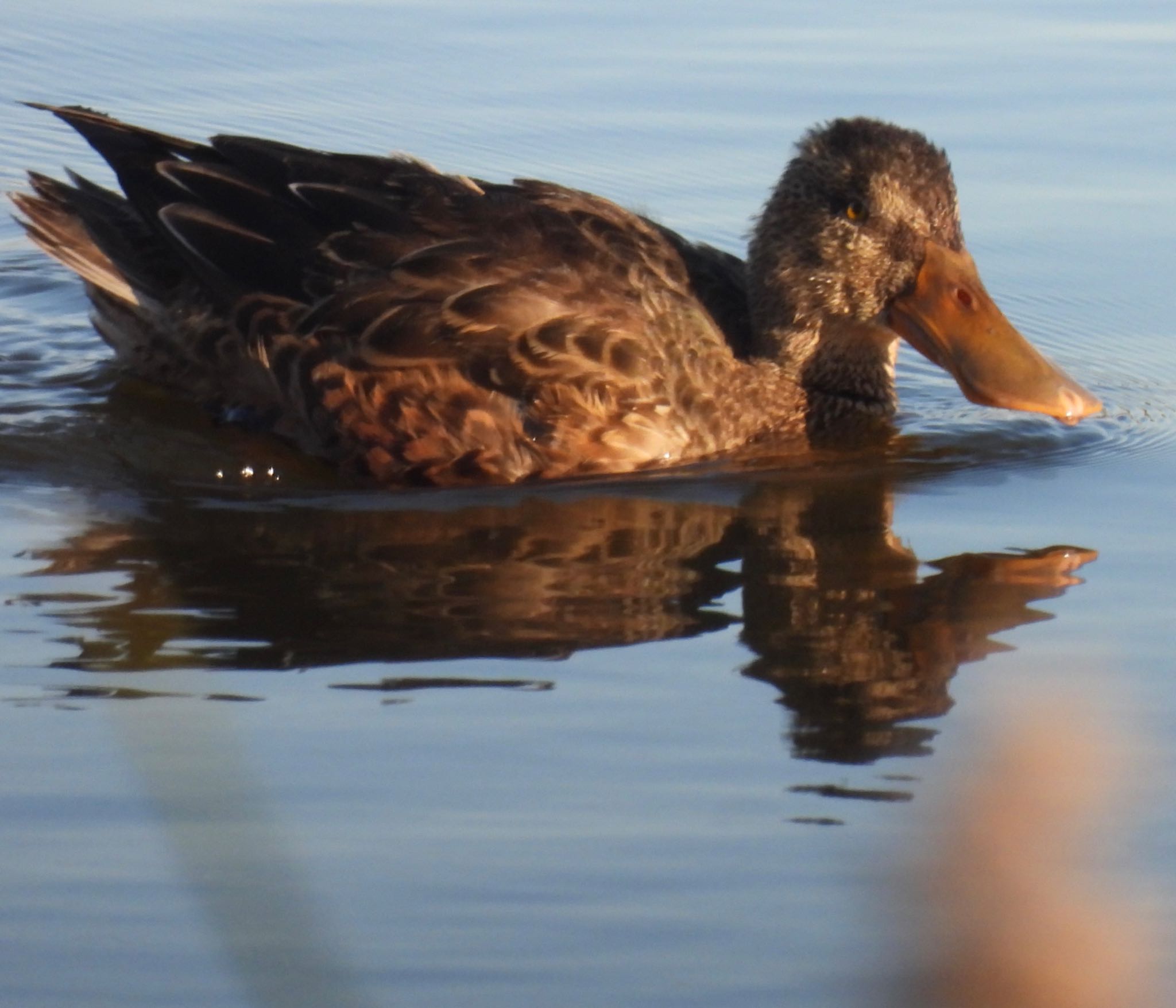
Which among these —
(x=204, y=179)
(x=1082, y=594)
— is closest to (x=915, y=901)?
(x=1082, y=594)

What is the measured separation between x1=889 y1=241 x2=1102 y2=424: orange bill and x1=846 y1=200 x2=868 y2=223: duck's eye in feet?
0.87

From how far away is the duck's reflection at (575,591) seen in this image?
480 cm

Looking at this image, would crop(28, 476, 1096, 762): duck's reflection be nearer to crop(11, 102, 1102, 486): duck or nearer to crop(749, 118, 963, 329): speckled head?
crop(11, 102, 1102, 486): duck

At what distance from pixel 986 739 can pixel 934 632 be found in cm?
108

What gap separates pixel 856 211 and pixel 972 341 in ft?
2.08

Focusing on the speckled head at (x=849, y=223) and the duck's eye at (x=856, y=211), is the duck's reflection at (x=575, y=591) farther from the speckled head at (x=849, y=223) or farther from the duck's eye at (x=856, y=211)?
the duck's eye at (x=856, y=211)

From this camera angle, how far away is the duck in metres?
6.55

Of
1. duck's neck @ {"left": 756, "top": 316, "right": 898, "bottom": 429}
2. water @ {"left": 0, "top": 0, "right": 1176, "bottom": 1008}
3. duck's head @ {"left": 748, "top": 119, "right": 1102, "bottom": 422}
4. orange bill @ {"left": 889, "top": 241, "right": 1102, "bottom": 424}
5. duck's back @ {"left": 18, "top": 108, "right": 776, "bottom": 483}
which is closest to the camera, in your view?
water @ {"left": 0, "top": 0, "right": 1176, "bottom": 1008}

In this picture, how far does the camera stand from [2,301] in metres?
8.96

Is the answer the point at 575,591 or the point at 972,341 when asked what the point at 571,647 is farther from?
the point at 972,341

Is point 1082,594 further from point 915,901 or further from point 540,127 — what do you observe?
point 540,127

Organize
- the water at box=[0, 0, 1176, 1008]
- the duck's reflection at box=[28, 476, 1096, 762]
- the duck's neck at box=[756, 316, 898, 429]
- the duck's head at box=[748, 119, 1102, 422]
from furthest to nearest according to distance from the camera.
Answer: the duck's neck at box=[756, 316, 898, 429], the duck's head at box=[748, 119, 1102, 422], the duck's reflection at box=[28, 476, 1096, 762], the water at box=[0, 0, 1176, 1008]

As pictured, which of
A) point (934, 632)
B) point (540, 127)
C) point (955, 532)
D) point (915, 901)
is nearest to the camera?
point (915, 901)

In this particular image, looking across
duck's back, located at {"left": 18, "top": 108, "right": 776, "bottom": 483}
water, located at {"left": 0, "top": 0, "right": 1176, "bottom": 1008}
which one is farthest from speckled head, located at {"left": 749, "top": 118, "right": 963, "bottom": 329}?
water, located at {"left": 0, "top": 0, "right": 1176, "bottom": 1008}
